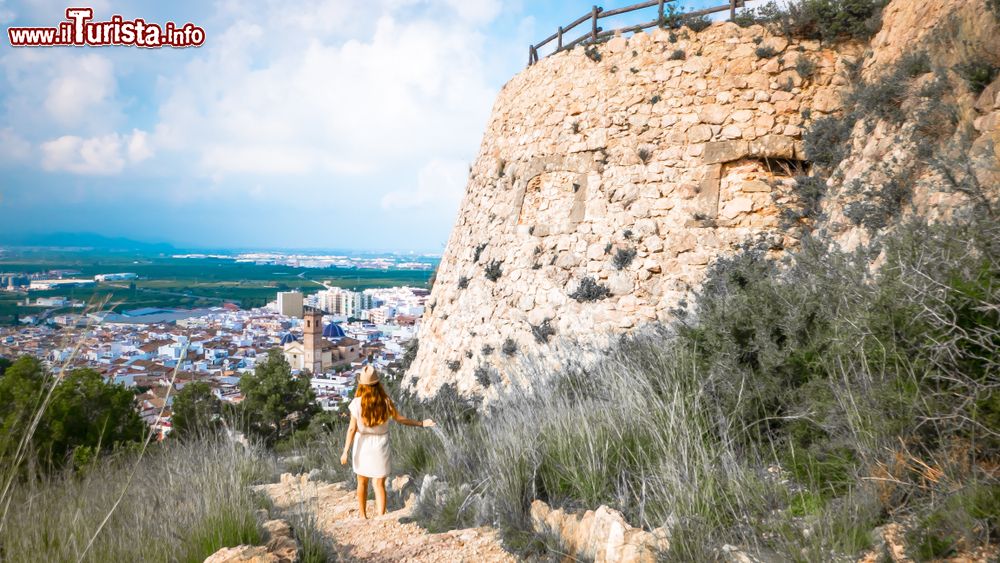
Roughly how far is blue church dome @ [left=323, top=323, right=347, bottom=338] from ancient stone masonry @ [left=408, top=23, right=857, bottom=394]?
46.0 feet

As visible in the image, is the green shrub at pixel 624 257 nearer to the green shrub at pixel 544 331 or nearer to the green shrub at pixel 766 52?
the green shrub at pixel 544 331

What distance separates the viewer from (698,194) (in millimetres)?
8336

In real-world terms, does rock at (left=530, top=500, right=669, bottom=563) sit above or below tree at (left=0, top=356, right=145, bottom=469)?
above

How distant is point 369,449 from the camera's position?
16.3ft

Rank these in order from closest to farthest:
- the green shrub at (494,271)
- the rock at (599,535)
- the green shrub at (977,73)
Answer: the rock at (599,535), the green shrub at (977,73), the green shrub at (494,271)

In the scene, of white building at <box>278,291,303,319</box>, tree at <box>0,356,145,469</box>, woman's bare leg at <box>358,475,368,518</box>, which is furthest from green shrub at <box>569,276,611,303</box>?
white building at <box>278,291,303,319</box>

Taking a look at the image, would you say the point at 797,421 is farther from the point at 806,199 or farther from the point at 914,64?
the point at 806,199

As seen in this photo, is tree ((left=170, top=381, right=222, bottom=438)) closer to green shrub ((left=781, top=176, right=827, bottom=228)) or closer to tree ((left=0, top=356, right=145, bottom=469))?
tree ((left=0, top=356, right=145, bottom=469))

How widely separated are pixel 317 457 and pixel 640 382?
601cm

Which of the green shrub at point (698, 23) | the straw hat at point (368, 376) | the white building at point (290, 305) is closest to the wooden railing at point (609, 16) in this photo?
the green shrub at point (698, 23)

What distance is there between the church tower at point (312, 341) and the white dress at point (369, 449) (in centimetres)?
1678

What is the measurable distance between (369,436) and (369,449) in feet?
0.36

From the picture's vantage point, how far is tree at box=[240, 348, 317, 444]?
46.6ft

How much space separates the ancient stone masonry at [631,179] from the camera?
8.16m
